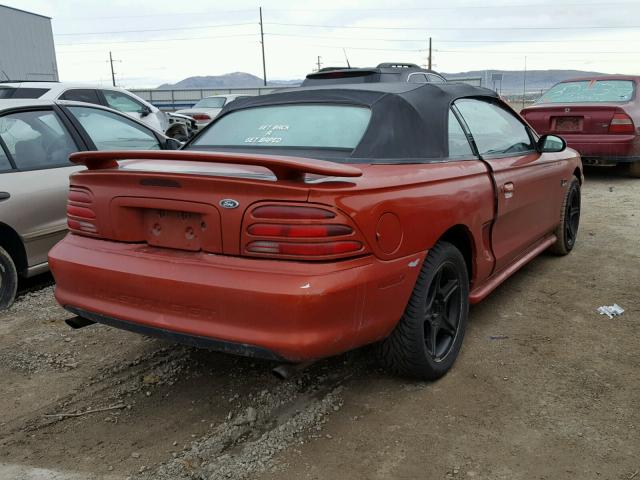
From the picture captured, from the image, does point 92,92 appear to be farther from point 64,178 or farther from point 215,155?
point 215,155

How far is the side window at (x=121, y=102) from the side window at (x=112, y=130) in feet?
14.2

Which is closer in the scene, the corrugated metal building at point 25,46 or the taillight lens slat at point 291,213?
the taillight lens slat at point 291,213

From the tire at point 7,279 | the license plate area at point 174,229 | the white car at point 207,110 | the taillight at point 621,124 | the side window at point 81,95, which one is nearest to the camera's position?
the license plate area at point 174,229

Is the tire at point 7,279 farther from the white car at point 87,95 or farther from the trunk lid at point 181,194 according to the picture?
the white car at point 87,95

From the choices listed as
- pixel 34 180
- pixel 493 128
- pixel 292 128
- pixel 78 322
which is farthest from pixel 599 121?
pixel 78 322

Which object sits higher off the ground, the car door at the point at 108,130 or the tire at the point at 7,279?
the car door at the point at 108,130

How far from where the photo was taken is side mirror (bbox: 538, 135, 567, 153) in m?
4.30

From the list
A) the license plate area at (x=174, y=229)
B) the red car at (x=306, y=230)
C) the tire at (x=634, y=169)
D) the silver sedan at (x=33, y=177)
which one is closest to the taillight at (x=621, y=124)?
the tire at (x=634, y=169)

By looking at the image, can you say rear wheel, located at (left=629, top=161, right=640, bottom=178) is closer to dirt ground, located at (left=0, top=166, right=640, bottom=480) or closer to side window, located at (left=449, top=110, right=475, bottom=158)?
dirt ground, located at (left=0, top=166, right=640, bottom=480)

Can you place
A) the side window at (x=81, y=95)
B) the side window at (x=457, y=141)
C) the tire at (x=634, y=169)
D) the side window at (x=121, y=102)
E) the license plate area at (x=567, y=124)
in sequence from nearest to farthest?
the side window at (x=457, y=141)
the side window at (x=81, y=95)
the license plate area at (x=567, y=124)
the tire at (x=634, y=169)
the side window at (x=121, y=102)

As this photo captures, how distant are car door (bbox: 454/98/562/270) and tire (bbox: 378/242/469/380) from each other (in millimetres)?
557

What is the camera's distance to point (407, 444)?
8.11 feet

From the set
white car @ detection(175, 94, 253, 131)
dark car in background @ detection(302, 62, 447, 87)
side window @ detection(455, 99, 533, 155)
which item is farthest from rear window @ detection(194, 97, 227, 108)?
side window @ detection(455, 99, 533, 155)

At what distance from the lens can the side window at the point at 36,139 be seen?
14.1 feet
